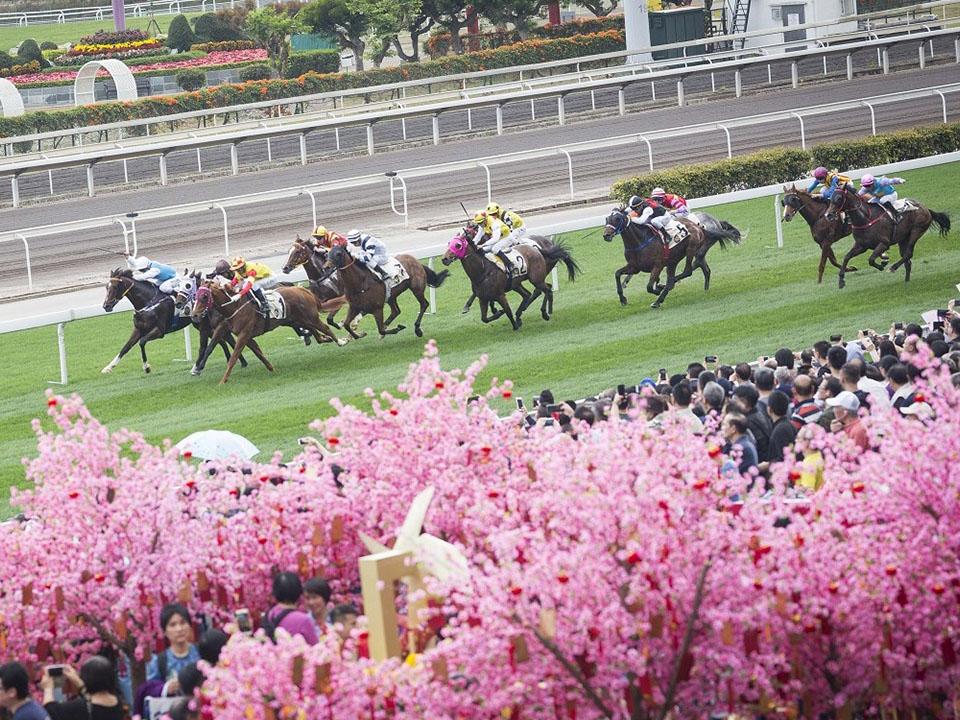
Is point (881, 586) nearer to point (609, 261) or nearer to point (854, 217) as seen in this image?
point (854, 217)

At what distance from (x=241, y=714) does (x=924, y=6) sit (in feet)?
110

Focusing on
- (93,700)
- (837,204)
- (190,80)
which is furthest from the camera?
(190,80)

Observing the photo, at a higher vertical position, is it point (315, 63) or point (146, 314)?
point (315, 63)

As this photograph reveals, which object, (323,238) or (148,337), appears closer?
(148,337)

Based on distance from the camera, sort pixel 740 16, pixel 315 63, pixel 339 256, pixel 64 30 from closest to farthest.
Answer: pixel 339 256 → pixel 740 16 → pixel 315 63 → pixel 64 30

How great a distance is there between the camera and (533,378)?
13078 millimetres

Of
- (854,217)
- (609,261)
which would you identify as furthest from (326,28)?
(854,217)

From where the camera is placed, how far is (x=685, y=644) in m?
5.02

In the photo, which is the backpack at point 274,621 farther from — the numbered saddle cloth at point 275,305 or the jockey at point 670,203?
the jockey at point 670,203

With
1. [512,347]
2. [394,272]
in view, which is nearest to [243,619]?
[512,347]

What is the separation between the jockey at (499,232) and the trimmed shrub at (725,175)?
6040 mm

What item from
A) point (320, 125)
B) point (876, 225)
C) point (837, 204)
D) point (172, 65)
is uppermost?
point (172, 65)

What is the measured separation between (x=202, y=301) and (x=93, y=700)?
812 centimetres

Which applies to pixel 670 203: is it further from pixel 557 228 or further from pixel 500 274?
pixel 500 274
